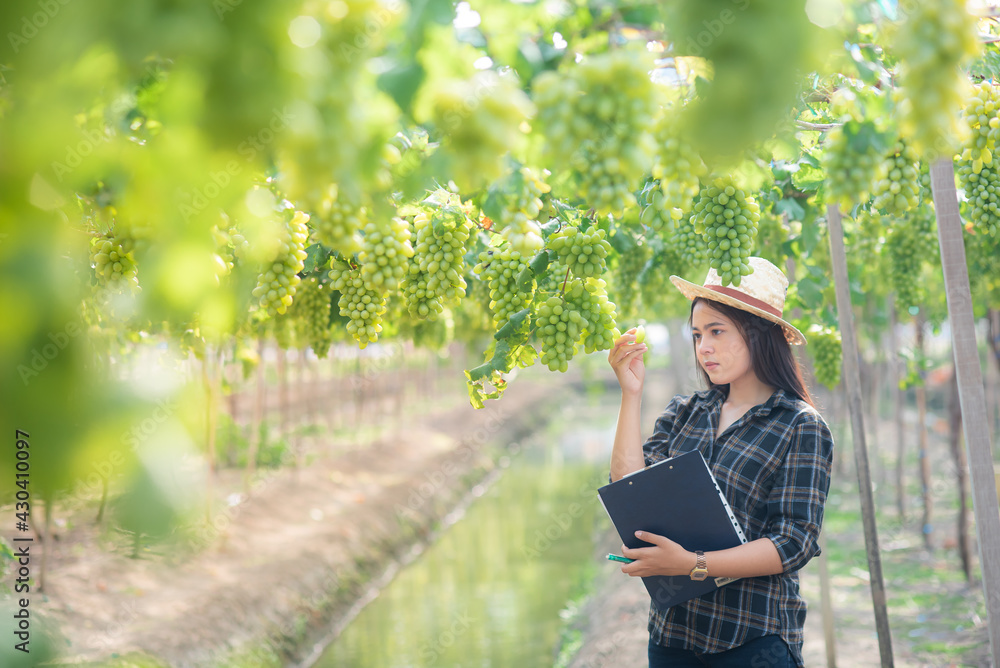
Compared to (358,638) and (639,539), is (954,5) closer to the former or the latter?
(639,539)

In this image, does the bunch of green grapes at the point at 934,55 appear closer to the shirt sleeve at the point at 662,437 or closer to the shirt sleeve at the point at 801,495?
the shirt sleeve at the point at 801,495

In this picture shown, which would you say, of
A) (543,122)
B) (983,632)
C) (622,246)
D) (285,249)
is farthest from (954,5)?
(983,632)

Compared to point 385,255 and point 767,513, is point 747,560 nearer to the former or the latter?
point 767,513

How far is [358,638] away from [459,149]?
215 inches

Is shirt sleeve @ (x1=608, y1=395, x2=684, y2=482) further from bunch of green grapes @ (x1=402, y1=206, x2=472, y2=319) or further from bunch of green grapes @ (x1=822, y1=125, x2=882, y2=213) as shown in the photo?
bunch of green grapes @ (x1=822, y1=125, x2=882, y2=213)

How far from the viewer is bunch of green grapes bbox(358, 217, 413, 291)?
1.52 metres

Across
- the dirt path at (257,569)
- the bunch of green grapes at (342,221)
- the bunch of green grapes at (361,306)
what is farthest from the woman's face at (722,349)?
the dirt path at (257,569)

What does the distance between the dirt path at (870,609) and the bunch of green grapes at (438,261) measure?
118 inches

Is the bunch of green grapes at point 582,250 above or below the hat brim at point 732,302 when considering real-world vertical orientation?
above

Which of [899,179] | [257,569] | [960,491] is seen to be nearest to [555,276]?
[899,179]

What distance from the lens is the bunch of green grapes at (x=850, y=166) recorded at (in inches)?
41.5

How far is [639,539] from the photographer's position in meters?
2.00

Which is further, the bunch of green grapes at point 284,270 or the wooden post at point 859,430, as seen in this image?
the wooden post at point 859,430

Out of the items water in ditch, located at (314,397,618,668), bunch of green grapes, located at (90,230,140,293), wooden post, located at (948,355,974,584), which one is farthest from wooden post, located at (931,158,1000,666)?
water in ditch, located at (314,397,618,668)
